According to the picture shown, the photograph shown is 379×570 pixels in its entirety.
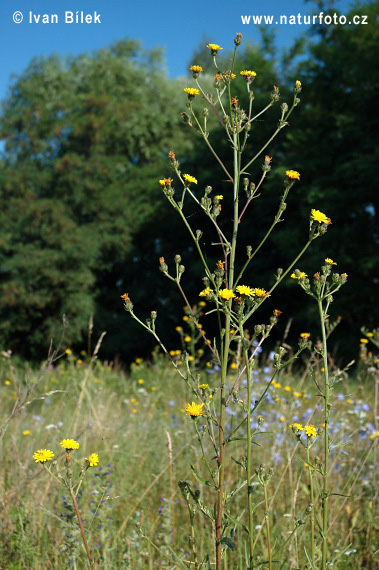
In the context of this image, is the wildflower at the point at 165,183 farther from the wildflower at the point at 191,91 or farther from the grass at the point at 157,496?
the grass at the point at 157,496

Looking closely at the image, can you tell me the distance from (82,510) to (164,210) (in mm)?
14111

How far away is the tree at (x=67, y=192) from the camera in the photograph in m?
14.4

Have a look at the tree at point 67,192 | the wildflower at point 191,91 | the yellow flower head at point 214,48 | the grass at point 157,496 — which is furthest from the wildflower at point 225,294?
the tree at point 67,192

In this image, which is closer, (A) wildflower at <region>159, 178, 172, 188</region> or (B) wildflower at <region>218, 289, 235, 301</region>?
(B) wildflower at <region>218, 289, 235, 301</region>

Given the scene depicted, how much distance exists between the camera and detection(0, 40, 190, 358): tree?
14367mm

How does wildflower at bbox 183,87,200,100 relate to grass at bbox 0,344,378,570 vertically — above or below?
above

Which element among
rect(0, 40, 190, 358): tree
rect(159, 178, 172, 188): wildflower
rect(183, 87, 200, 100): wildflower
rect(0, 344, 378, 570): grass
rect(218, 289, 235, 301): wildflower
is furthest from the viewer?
rect(0, 40, 190, 358): tree

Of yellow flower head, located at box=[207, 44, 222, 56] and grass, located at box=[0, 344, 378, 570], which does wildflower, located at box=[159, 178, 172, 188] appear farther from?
grass, located at box=[0, 344, 378, 570]

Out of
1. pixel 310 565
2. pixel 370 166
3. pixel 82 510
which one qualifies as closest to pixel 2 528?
Answer: pixel 82 510

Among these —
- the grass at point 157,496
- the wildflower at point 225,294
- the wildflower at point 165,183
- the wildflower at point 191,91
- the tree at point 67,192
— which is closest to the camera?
the wildflower at point 225,294

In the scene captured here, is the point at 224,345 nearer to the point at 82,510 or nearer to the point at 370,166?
the point at 82,510

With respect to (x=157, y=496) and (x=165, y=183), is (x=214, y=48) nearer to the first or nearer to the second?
(x=165, y=183)

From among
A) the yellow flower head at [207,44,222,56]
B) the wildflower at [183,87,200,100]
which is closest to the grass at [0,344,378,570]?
the wildflower at [183,87,200,100]

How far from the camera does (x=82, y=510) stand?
2.63 m
